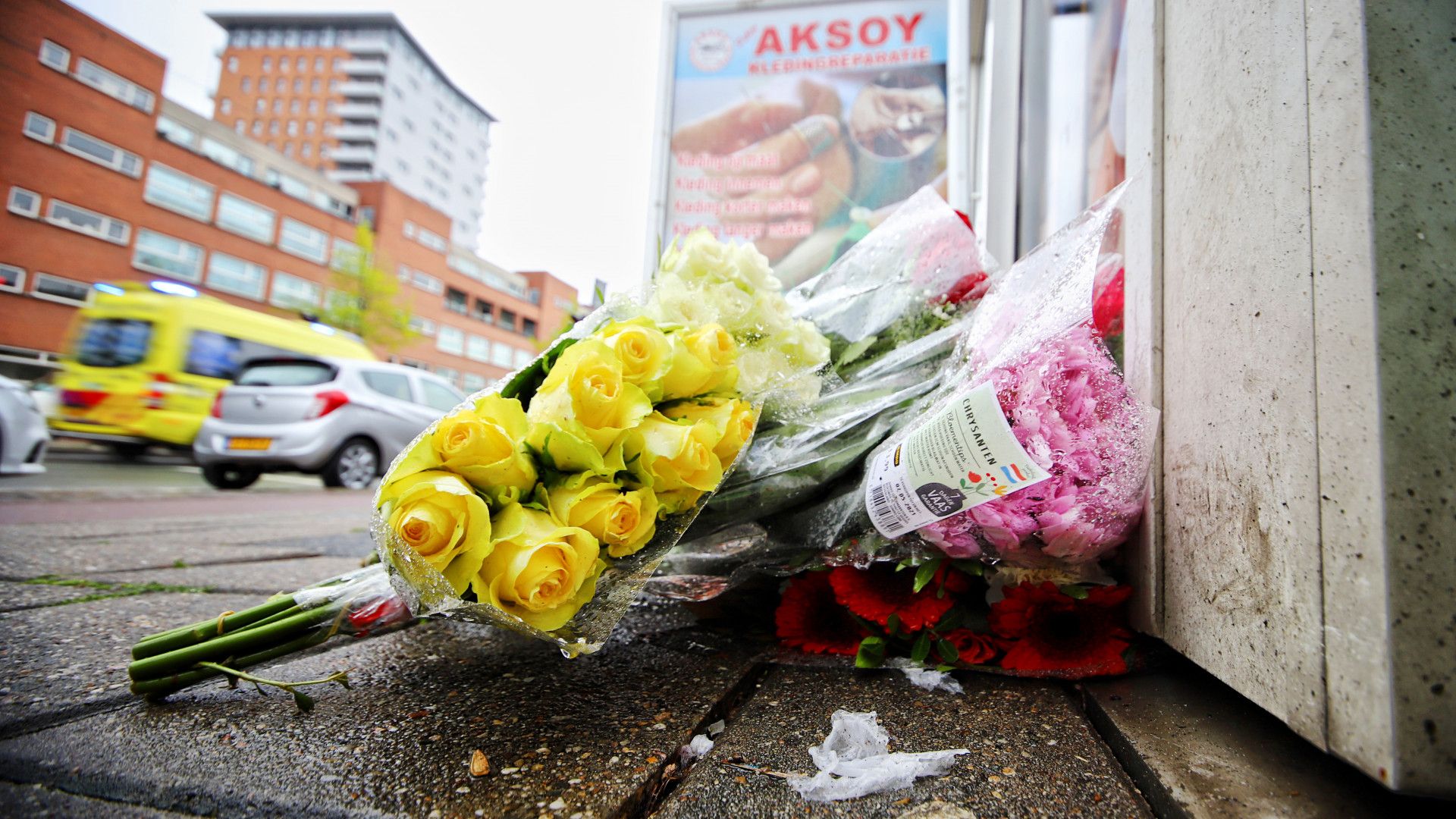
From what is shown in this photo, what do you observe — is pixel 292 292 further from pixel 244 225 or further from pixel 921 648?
pixel 921 648

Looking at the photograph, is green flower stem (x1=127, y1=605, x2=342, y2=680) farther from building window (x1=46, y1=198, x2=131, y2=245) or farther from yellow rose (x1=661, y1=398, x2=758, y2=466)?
building window (x1=46, y1=198, x2=131, y2=245)

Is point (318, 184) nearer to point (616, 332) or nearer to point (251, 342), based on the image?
point (251, 342)

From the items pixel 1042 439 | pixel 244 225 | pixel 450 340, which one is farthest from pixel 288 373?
pixel 450 340

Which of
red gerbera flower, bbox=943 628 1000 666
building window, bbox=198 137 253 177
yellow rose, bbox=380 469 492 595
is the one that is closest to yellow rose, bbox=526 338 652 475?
yellow rose, bbox=380 469 492 595

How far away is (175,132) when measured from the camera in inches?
871

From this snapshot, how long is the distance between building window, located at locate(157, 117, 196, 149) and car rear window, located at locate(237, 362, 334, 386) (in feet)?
69.3

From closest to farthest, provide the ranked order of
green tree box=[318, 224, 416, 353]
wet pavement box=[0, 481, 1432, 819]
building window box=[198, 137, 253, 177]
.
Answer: wet pavement box=[0, 481, 1432, 819] → green tree box=[318, 224, 416, 353] → building window box=[198, 137, 253, 177]

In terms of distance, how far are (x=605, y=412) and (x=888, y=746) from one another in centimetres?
54

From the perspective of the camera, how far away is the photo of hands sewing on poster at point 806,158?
3.56 metres

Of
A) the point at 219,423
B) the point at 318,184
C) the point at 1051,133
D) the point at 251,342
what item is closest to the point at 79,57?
the point at 318,184

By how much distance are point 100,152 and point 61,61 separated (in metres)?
2.43

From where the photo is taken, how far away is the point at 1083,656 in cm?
102

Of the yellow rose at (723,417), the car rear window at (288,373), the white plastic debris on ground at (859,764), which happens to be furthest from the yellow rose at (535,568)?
the car rear window at (288,373)

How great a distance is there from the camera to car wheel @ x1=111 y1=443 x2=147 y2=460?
23.4ft
